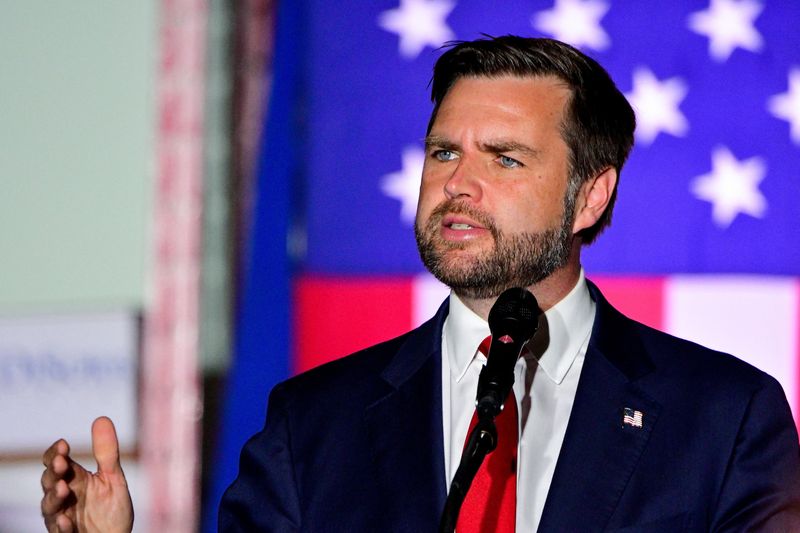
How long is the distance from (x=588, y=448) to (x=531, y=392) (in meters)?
0.16

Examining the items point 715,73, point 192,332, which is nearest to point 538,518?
point 715,73

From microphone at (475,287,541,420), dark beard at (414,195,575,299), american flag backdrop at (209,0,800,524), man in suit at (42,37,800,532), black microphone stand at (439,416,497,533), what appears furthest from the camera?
american flag backdrop at (209,0,800,524)

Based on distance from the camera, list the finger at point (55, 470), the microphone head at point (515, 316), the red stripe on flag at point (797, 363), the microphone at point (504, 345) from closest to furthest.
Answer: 1. the microphone at point (504, 345)
2. the microphone head at point (515, 316)
3. the finger at point (55, 470)
4. the red stripe on flag at point (797, 363)

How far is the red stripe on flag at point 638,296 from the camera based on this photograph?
346cm

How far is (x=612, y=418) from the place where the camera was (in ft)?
6.44

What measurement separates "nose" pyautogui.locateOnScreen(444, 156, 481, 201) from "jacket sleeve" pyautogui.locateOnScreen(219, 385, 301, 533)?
51cm

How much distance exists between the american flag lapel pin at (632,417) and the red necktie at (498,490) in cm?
18

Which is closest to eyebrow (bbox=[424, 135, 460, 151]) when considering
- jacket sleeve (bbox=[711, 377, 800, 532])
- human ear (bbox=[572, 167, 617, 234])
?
human ear (bbox=[572, 167, 617, 234])

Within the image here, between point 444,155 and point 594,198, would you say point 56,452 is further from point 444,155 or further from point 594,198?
point 594,198

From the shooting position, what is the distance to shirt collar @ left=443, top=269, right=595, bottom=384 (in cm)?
207

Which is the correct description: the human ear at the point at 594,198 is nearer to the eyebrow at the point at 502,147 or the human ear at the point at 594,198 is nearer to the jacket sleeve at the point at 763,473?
the eyebrow at the point at 502,147

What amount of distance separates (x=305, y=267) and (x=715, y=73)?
1347 mm

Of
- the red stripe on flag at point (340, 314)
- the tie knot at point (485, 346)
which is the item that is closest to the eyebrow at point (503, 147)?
the tie knot at point (485, 346)

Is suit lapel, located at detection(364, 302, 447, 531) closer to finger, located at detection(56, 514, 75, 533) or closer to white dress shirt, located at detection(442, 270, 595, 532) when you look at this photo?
white dress shirt, located at detection(442, 270, 595, 532)
